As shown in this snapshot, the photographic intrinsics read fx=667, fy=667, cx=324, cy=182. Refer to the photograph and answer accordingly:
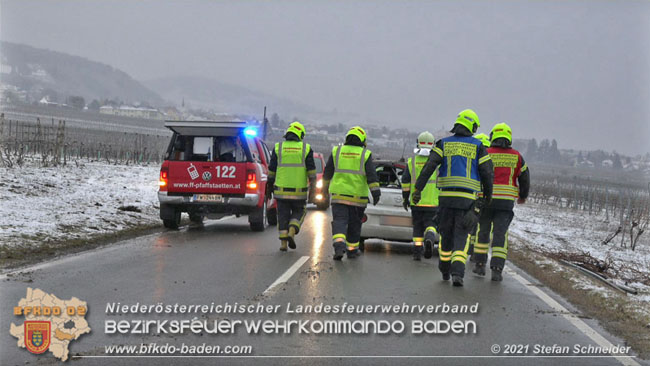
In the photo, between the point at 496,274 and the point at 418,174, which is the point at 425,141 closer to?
the point at 418,174

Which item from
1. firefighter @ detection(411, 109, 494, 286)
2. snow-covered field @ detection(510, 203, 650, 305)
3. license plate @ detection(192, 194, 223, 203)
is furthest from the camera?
snow-covered field @ detection(510, 203, 650, 305)

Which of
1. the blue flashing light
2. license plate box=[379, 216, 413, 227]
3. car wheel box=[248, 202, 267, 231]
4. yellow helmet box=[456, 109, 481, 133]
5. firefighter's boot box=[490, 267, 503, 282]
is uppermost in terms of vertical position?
yellow helmet box=[456, 109, 481, 133]

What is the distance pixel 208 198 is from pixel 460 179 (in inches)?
259

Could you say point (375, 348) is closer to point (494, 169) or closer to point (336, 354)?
point (336, 354)

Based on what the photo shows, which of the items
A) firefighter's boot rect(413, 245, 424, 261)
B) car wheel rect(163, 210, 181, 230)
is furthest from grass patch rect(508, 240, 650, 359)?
car wheel rect(163, 210, 181, 230)

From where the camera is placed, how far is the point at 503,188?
9.39m

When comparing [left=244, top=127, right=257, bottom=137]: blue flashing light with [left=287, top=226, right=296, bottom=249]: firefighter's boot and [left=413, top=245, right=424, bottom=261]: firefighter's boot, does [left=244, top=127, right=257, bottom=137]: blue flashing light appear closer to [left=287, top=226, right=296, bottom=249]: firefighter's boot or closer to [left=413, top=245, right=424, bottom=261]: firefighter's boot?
[left=287, top=226, right=296, bottom=249]: firefighter's boot

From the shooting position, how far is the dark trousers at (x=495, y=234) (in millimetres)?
9383

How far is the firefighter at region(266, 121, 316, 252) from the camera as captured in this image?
36.2 ft

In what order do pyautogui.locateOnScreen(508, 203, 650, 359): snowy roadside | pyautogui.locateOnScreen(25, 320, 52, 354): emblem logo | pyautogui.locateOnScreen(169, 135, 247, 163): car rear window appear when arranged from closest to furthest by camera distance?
pyautogui.locateOnScreen(25, 320, 52, 354): emblem logo, pyautogui.locateOnScreen(508, 203, 650, 359): snowy roadside, pyautogui.locateOnScreen(169, 135, 247, 163): car rear window

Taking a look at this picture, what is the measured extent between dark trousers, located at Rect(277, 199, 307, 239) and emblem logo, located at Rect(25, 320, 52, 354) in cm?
580

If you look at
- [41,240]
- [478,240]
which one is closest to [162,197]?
[41,240]

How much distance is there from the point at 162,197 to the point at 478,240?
268 inches

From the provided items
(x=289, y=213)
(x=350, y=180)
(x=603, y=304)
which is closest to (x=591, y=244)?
(x=289, y=213)
